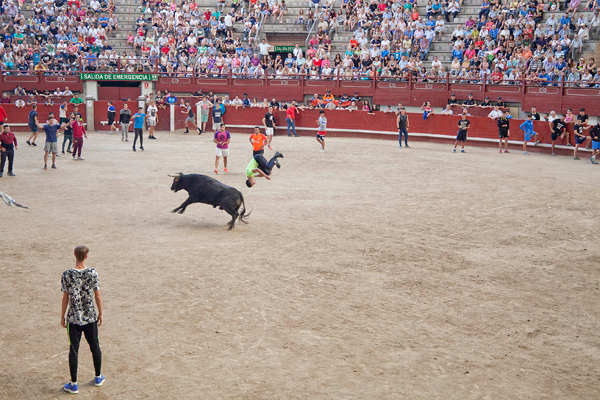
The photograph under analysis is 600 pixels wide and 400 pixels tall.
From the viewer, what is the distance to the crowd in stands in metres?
35.1

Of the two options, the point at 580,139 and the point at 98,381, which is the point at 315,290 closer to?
the point at 98,381

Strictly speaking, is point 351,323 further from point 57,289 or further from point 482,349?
point 57,289

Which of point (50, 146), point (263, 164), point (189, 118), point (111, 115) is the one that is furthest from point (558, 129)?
point (111, 115)

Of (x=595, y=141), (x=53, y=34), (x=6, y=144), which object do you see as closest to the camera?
(x=6, y=144)

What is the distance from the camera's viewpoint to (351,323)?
8242mm

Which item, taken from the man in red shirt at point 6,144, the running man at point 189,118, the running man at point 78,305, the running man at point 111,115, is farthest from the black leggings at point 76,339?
the running man at point 111,115

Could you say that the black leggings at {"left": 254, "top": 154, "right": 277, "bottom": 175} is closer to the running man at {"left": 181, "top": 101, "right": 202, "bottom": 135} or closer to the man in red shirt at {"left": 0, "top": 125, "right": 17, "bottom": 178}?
the man in red shirt at {"left": 0, "top": 125, "right": 17, "bottom": 178}

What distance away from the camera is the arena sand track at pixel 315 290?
684 cm

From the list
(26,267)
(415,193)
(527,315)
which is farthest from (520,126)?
(26,267)

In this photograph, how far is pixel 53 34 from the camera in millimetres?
37375

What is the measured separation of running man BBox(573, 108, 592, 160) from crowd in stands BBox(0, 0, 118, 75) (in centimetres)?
2273

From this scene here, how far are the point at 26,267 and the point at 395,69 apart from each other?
23.6m

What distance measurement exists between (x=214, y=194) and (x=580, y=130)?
50.8ft

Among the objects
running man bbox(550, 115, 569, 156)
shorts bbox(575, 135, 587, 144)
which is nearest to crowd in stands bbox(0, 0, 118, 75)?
running man bbox(550, 115, 569, 156)
